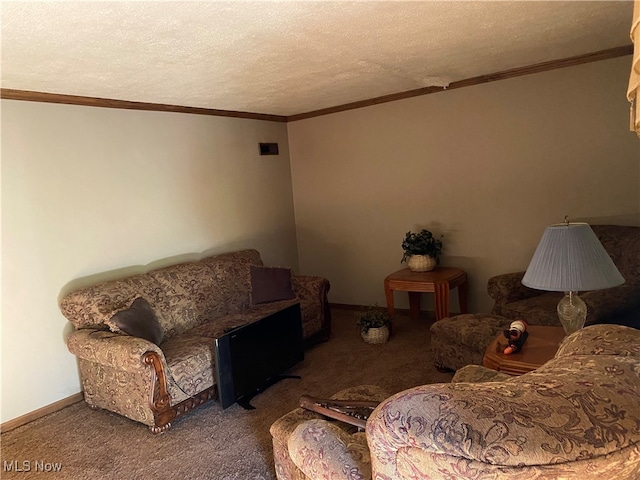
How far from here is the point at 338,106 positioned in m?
5.08

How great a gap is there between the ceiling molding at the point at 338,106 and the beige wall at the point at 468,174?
68 millimetres

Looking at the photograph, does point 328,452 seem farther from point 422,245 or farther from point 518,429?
point 422,245

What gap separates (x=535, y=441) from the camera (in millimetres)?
854

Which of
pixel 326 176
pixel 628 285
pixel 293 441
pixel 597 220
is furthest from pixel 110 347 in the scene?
pixel 597 220

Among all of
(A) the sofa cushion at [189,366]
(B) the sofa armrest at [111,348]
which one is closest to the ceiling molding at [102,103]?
(B) the sofa armrest at [111,348]

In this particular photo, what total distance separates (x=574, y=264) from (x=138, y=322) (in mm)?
2706

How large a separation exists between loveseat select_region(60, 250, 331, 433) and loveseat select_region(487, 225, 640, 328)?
1.63m

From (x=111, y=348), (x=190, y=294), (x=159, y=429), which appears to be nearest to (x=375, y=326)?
(x=190, y=294)

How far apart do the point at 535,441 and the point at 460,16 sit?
7.17ft

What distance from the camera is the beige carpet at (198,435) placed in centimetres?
262

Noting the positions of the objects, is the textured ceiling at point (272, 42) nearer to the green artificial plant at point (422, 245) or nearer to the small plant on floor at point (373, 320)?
the green artificial plant at point (422, 245)

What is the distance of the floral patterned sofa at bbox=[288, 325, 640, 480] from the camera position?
85 centimetres

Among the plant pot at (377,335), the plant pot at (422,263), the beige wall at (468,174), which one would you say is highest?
the beige wall at (468,174)

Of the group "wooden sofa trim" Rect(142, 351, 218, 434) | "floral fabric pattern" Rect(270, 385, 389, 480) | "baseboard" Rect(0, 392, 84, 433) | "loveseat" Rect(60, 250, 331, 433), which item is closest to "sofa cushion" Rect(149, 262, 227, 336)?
"loveseat" Rect(60, 250, 331, 433)
